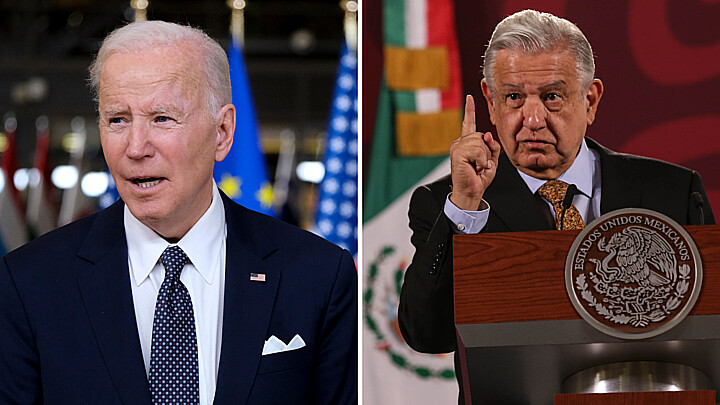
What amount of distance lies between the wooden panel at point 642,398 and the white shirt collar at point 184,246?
0.98m

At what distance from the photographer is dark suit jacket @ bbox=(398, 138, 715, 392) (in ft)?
8.50

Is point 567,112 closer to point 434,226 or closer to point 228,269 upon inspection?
point 434,226

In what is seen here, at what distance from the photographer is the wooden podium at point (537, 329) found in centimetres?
190

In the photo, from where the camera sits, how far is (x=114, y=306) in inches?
89.1

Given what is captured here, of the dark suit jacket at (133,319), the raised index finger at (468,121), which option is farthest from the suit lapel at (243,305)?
the raised index finger at (468,121)

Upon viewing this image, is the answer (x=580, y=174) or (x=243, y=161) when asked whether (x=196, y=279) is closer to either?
(x=580, y=174)

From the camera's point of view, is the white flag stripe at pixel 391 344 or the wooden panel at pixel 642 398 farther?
the white flag stripe at pixel 391 344

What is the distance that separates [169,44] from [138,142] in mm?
269

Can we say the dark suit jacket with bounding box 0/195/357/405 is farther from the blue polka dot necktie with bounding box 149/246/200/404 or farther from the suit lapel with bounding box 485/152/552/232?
the suit lapel with bounding box 485/152/552/232

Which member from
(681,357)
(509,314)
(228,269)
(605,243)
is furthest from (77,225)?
(681,357)

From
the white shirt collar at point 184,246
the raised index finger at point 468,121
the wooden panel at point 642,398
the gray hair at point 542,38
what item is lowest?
the wooden panel at point 642,398

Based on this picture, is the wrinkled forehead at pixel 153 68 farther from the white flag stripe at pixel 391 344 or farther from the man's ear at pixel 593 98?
the man's ear at pixel 593 98

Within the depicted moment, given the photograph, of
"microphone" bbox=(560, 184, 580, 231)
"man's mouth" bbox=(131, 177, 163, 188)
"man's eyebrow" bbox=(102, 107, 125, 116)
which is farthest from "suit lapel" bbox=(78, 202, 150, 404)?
"microphone" bbox=(560, 184, 580, 231)

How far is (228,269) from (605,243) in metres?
0.92
